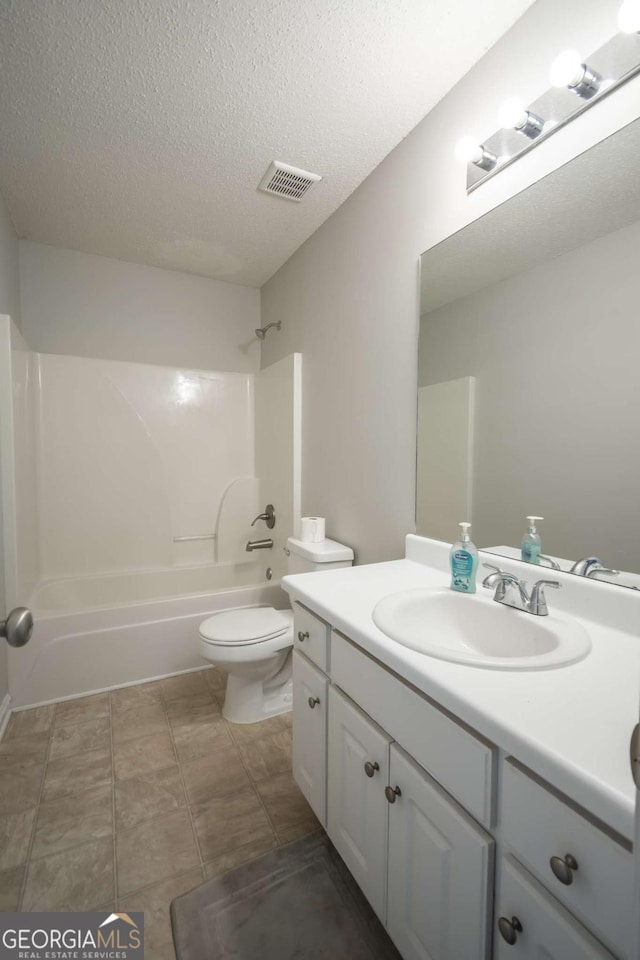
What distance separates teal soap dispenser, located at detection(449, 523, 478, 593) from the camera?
1121 mm

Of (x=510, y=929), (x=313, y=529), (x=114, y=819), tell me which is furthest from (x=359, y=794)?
(x=313, y=529)

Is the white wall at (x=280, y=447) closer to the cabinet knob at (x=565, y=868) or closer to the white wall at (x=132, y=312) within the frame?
the white wall at (x=132, y=312)

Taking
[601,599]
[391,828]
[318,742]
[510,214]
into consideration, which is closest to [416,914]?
[391,828]

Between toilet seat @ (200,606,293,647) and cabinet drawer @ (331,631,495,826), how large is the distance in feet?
2.68

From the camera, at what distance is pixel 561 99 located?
3.29 feet

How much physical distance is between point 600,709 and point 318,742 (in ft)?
2.67

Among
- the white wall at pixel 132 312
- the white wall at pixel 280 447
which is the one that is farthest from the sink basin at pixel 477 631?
the white wall at pixel 132 312

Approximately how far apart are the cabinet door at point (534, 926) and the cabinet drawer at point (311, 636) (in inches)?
23.4

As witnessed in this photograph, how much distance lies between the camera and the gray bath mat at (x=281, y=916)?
0.99 m

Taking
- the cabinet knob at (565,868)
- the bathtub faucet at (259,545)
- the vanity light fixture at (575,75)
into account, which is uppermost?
the vanity light fixture at (575,75)

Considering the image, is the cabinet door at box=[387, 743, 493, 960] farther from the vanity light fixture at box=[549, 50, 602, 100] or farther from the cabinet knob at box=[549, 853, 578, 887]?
the vanity light fixture at box=[549, 50, 602, 100]

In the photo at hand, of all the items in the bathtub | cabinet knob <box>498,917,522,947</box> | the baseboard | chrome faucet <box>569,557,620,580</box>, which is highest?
chrome faucet <box>569,557,620,580</box>

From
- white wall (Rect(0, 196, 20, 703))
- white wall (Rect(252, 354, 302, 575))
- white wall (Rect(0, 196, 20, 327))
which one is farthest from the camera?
white wall (Rect(252, 354, 302, 575))

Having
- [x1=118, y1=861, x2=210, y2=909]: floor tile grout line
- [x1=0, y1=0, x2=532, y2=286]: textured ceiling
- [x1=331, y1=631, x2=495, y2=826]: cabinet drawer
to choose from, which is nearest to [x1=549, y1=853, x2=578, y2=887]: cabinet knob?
[x1=331, y1=631, x2=495, y2=826]: cabinet drawer
